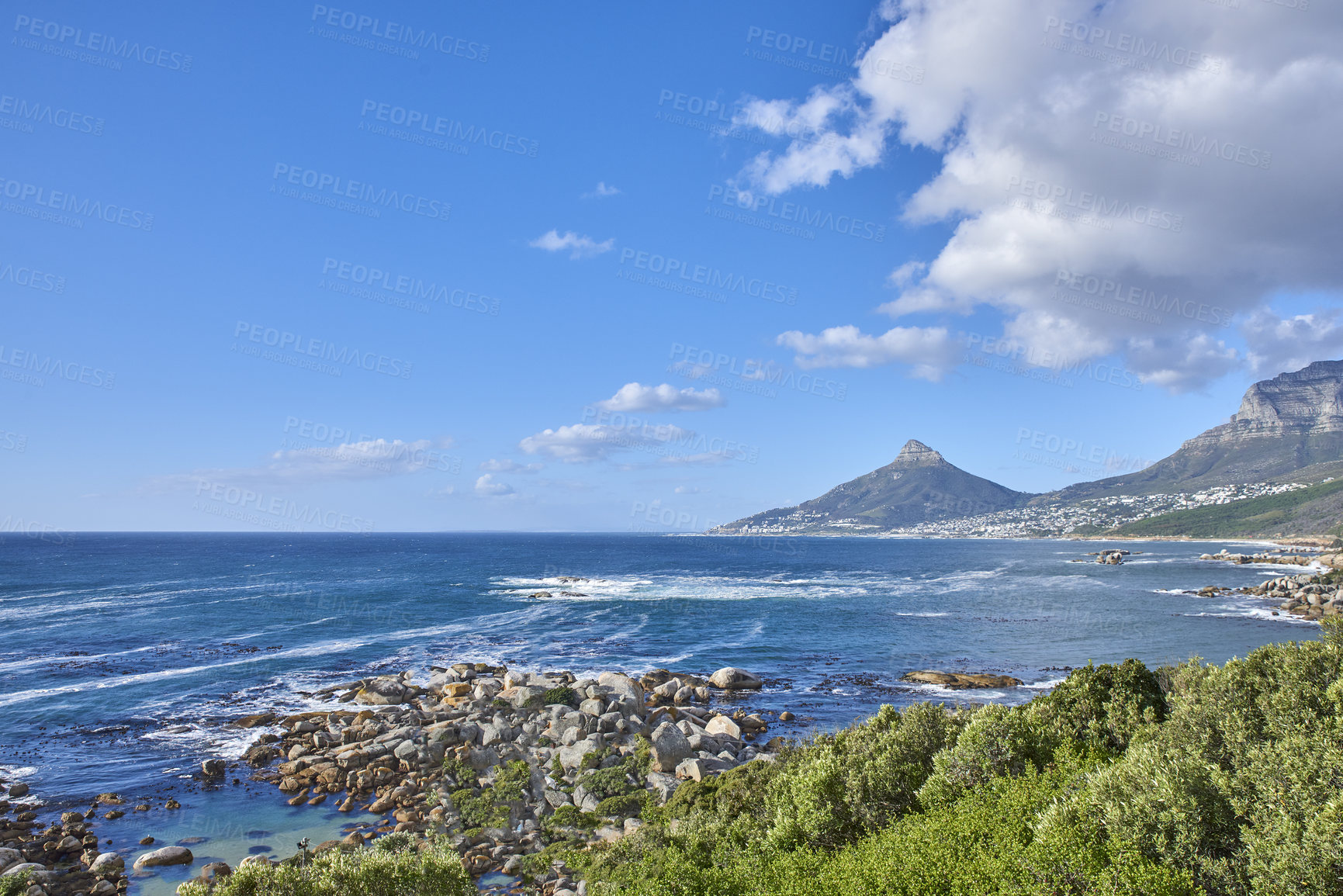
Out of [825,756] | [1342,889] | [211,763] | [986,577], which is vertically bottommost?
[986,577]

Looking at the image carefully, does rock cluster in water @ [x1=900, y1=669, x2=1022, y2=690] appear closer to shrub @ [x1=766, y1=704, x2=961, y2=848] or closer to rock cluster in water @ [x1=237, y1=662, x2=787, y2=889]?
rock cluster in water @ [x1=237, y1=662, x2=787, y2=889]

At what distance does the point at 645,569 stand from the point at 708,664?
90086 mm

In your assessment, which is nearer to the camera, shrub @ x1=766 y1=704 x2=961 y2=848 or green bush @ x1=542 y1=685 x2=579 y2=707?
shrub @ x1=766 y1=704 x2=961 y2=848

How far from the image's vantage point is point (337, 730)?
35.0m

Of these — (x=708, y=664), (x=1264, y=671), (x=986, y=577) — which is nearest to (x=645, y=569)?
(x=986, y=577)

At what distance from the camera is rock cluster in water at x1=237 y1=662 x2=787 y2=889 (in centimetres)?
2550

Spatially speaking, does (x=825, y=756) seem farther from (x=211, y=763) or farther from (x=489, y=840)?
(x=211, y=763)

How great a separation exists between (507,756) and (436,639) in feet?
113

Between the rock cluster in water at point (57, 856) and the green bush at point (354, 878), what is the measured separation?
36.0 feet

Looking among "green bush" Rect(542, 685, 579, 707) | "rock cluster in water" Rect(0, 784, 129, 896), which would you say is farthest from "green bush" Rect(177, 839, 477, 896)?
"green bush" Rect(542, 685, 579, 707)

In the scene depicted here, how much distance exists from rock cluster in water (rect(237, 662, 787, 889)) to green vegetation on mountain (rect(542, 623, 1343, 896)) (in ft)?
10.4

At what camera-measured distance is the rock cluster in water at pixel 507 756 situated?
25500mm

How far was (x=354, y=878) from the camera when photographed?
14.7 meters

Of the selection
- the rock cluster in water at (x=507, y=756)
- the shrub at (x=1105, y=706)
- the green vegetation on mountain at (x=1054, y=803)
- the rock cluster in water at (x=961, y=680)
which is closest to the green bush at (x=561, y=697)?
the rock cluster in water at (x=507, y=756)
